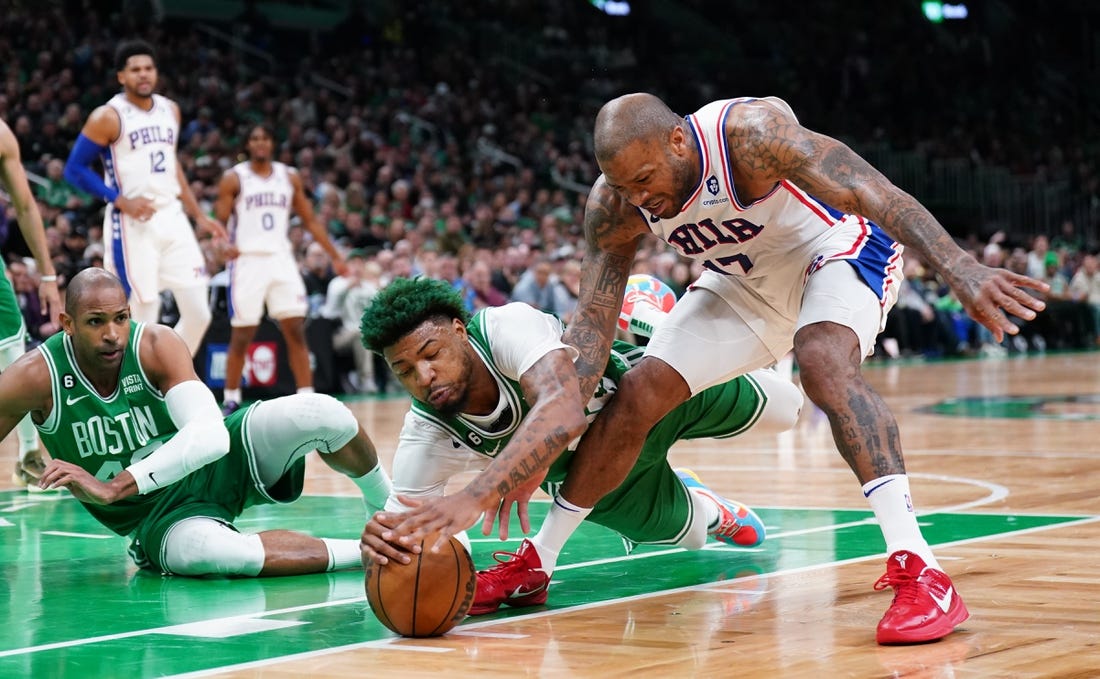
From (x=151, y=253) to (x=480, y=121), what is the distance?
52.6ft

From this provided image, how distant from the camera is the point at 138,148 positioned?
9930 millimetres

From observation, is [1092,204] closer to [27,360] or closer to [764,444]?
[764,444]

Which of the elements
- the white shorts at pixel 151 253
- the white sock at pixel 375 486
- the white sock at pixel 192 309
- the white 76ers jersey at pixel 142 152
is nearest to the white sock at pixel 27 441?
the white shorts at pixel 151 253

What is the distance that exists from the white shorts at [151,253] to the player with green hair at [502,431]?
5227 millimetres

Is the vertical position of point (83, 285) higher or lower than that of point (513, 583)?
higher

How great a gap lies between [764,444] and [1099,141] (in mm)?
25597

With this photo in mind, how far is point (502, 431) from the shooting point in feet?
15.6

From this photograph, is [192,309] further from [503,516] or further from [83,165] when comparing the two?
[503,516]

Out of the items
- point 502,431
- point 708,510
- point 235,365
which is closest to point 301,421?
point 502,431

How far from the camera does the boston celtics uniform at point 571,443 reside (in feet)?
14.9

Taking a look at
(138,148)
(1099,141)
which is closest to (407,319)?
(138,148)

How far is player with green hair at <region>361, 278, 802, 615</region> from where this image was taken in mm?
4133

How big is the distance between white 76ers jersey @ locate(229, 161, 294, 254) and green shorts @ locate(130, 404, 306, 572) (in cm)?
644

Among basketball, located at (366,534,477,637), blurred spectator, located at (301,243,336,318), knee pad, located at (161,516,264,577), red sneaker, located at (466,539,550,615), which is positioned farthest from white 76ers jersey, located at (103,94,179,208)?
basketball, located at (366,534,477,637)
